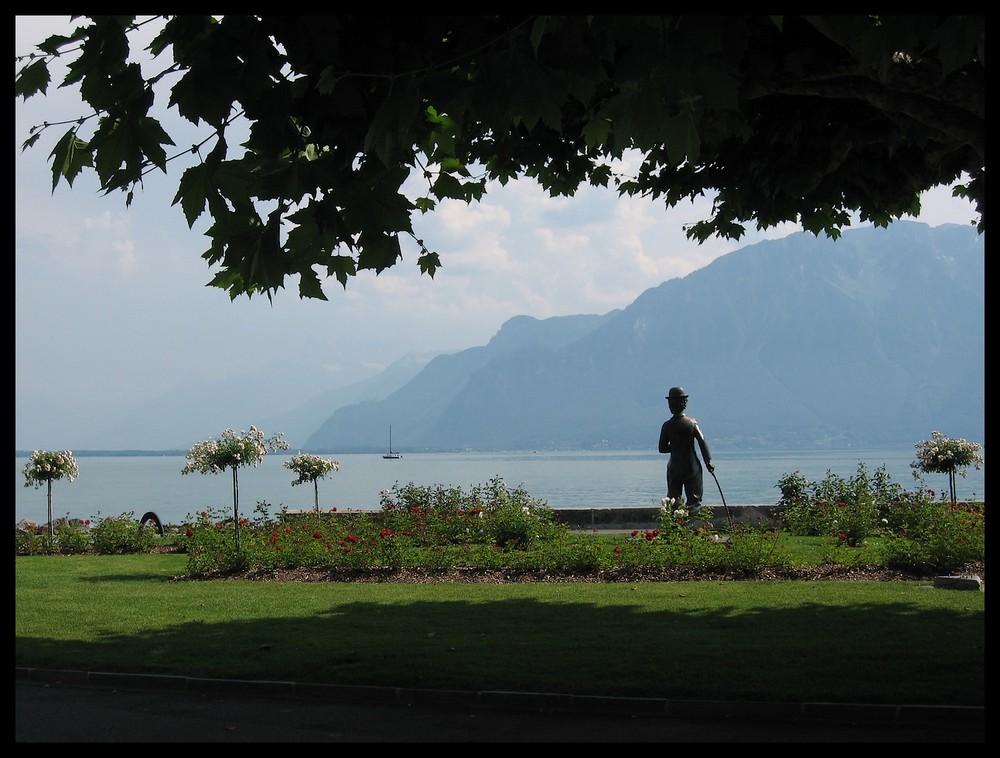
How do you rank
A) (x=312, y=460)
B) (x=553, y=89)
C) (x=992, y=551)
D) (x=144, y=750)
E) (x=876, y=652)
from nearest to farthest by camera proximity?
(x=992, y=551)
(x=553, y=89)
(x=144, y=750)
(x=876, y=652)
(x=312, y=460)

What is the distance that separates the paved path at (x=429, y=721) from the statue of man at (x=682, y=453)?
38.4 ft

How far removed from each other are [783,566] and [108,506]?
60064 millimetres

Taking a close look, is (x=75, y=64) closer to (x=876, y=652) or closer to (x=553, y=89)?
(x=553, y=89)

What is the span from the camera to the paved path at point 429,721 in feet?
22.6

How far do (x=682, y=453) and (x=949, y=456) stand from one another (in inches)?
309

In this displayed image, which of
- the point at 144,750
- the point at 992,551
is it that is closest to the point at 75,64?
the point at 144,750

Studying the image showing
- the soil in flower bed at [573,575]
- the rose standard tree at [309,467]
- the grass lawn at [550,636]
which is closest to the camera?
the grass lawn at [550,636]

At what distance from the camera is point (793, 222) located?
39.8 ft

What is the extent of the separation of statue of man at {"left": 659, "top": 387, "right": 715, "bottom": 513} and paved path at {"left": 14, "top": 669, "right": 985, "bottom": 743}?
11.7m

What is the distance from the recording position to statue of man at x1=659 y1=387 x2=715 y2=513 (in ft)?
62.4

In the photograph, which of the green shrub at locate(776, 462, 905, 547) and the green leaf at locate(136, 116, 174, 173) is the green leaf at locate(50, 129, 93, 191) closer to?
the green leaf at locate(136, 116, 174, 173)

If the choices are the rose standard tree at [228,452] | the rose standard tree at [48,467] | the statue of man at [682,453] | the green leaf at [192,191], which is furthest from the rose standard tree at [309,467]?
the green leaf at [192,191]

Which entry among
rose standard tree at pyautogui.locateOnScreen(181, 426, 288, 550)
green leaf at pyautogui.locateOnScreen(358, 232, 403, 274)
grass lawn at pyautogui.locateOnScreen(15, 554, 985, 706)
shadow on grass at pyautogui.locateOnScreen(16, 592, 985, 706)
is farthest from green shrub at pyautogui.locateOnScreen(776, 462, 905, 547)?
green leaf at pyautogui.locateOnScreen(358, 232, 403, 274)

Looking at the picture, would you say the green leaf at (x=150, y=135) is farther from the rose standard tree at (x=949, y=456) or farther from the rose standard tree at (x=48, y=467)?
the rose standard tree at (x=949, y=456)
